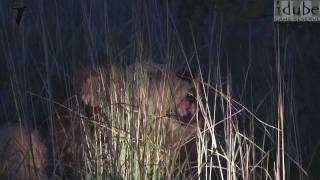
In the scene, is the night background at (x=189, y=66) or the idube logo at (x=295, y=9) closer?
the night background at (x=189, y=66)

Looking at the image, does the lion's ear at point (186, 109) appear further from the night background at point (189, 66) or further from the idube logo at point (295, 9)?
the idube logo at point (295, 9)

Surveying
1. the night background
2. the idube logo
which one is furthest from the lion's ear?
the idube logo

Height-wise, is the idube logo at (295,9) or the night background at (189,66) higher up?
the idube logo at (295,9)

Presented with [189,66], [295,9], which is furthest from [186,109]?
[295,9]

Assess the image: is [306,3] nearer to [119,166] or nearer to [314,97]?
[314,97]

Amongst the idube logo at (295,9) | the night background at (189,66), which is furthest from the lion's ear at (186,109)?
the idube logo at (295,9)

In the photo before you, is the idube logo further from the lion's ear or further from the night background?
the lion's ear

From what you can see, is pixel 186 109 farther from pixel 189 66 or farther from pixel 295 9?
pixel 295 9

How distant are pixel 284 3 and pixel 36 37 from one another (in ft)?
3.96

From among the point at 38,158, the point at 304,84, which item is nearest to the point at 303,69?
the point at 304,84

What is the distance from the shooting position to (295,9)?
2.19 meters

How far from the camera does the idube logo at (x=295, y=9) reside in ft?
7.09

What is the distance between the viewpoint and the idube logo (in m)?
2.16

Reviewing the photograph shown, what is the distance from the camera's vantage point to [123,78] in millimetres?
1743
